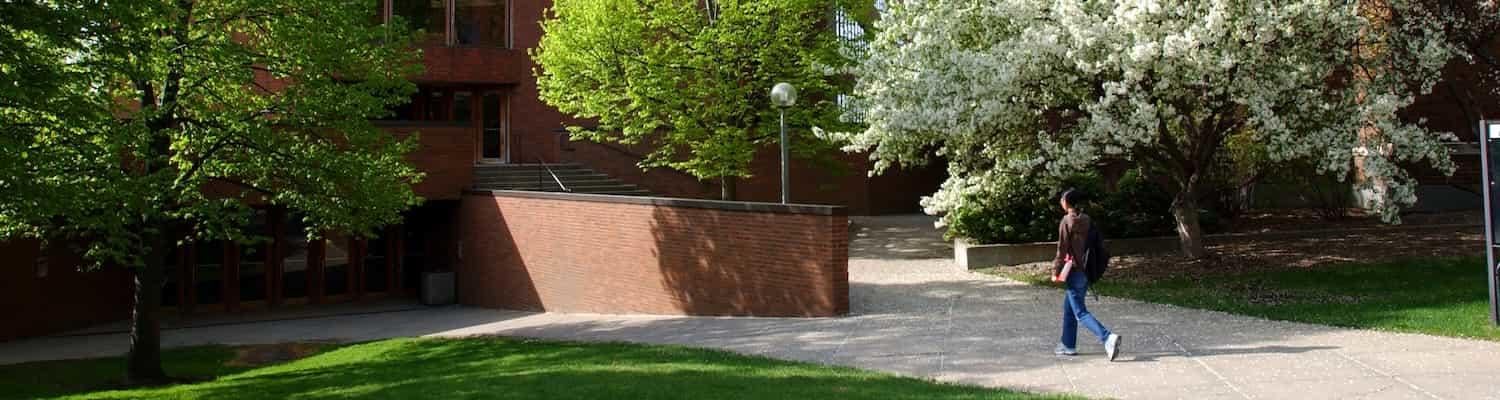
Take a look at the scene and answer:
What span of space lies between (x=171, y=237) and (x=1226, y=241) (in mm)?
18535

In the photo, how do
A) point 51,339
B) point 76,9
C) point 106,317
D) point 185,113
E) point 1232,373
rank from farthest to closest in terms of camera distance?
1. point 106,317
2. point 51,339
3. point 185,113
4. point 76,9
5. point 1232,373

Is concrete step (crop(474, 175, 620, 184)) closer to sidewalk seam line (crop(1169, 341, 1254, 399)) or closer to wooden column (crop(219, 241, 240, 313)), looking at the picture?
wooden column (crop(219, 241, 240, 313))

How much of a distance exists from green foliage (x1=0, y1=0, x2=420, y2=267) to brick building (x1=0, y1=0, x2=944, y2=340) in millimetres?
1671

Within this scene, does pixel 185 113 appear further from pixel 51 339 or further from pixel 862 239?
pixel 862 239

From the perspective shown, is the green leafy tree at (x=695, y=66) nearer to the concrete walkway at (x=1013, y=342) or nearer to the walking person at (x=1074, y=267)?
the concrete walkway at (x=1013, y=342)

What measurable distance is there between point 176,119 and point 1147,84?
40.3ft

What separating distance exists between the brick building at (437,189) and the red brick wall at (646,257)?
163 centimetres

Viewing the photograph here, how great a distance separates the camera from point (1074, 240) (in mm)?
9812

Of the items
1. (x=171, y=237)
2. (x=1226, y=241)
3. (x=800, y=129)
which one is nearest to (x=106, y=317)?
(x=171, y=237)

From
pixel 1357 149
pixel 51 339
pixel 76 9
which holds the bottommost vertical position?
pixel 51 339

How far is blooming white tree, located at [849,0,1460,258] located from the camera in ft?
45.4

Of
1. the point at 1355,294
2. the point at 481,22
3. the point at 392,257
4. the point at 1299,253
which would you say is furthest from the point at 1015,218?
the point at 481,22

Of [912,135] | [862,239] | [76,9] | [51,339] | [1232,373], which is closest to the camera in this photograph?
[1232,373]

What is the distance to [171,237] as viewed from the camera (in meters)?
19.6
